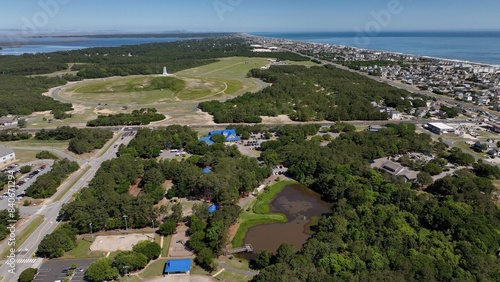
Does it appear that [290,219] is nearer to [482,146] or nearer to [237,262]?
[237,262]

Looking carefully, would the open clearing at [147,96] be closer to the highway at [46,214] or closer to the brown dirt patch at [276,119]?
the brown dirt patch at [276,119]

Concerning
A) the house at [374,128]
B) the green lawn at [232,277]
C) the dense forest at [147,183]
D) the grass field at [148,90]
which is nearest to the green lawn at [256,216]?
the dense forest at [147,183]

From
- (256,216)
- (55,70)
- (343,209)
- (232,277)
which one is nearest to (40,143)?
(256,216)

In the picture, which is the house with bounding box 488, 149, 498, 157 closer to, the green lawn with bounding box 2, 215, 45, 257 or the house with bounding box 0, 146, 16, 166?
the green lawn with bounding box 2, 215, 45, 257

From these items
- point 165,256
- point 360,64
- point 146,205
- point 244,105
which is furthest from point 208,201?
point 360,64

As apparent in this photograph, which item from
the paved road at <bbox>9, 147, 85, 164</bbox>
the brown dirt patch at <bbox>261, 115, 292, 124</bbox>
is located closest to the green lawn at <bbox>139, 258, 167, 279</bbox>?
the paved road at <bbox>9, 147, 85, 164</bbox>
